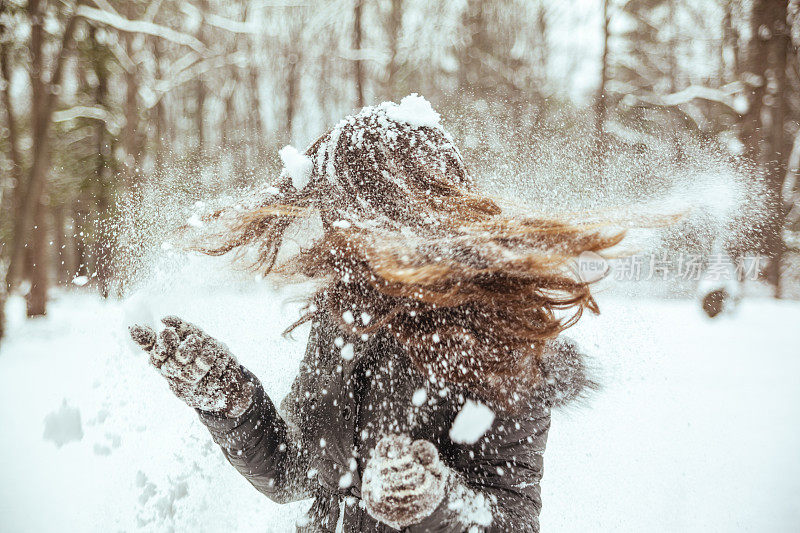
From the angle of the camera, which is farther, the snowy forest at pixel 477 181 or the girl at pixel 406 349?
the snowy forest at pixel 477 181

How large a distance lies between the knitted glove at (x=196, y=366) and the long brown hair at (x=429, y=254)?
31cm

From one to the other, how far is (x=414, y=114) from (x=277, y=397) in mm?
1383

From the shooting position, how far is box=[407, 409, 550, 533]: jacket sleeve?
951mm

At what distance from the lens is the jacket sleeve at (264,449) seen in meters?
1.15

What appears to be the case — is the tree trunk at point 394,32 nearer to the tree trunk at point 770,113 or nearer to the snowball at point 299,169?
the tree trunk at point 770,113

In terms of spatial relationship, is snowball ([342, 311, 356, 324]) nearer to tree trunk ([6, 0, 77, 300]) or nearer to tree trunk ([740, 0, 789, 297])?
tree trunk ([740, 0, 789, 297])

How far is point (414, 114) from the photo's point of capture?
120 centimetres

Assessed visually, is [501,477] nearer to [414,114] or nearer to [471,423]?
[471,423]

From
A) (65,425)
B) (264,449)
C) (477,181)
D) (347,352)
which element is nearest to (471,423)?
(347,352)

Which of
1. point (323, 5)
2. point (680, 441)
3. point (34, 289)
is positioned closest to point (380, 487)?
point (680, 441)

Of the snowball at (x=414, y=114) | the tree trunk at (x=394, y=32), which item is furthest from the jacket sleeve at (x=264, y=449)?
the tree trunk at (x=394, y=32)

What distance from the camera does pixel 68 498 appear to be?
2211 millimetres

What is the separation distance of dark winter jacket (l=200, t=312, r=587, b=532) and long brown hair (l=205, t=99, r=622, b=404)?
2.6 inches

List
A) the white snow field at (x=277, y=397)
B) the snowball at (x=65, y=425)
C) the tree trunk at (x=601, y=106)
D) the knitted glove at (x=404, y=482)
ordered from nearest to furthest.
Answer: the knitted glove at (x=404, y=482) → the white snow field at (x=277, y=397) → the snowball at (x=65, y=425) → the tree trunk at (x=601, y=106)
